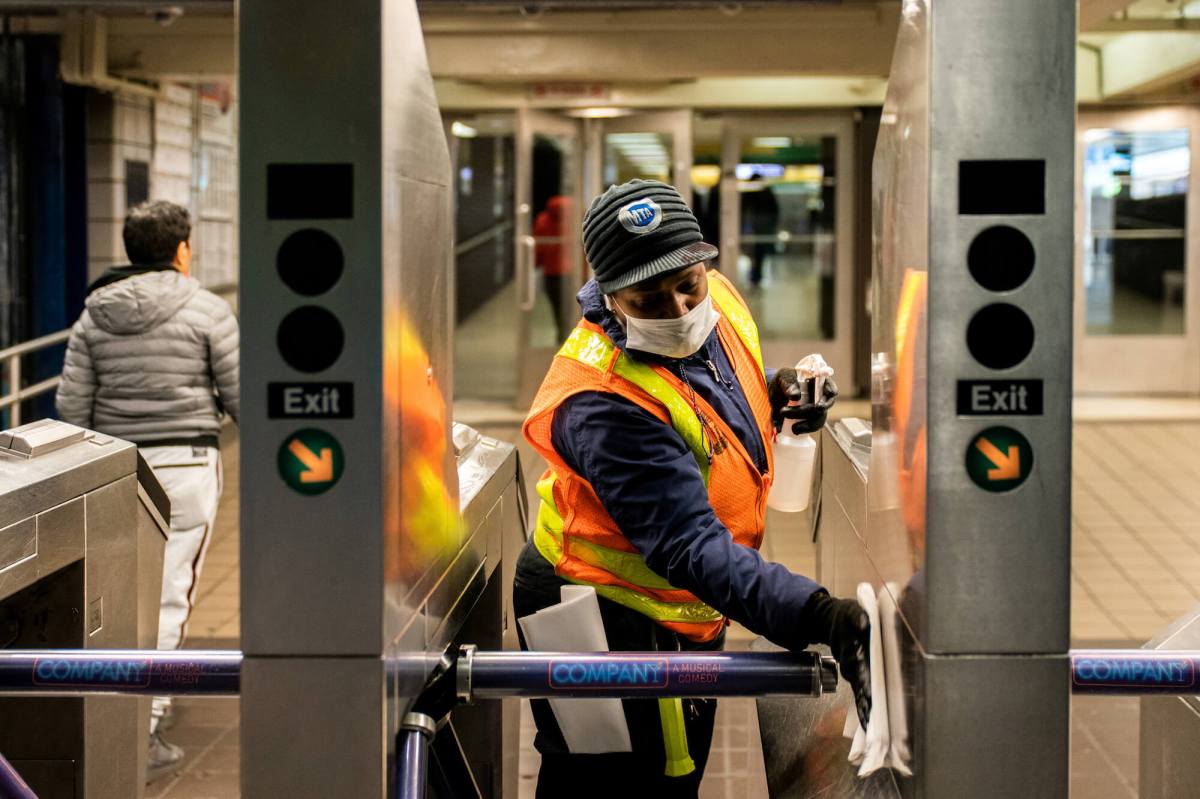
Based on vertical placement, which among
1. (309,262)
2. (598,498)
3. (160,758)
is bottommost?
(160,758)

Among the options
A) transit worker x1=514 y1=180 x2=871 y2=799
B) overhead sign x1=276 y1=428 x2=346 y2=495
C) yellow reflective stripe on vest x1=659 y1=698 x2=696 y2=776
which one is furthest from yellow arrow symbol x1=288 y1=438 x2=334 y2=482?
yellow reflective stripe on vest x1=659 y1=698 x2=696 y2=776

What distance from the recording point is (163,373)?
161 inches

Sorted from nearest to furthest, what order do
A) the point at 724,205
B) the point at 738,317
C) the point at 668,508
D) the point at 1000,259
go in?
1. the point at 1000,259
2. the point at 668,508
3. the point at 738,317
4. the point at 724,205

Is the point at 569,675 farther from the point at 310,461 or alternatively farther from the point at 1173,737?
the point at 1173,737

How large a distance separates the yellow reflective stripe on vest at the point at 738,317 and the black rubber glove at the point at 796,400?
0.07m

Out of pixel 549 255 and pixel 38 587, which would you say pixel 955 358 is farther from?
pixel 549 255

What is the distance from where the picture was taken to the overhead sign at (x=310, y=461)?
5.05ft

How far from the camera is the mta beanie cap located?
1.99m

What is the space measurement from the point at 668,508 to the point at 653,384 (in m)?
0.21

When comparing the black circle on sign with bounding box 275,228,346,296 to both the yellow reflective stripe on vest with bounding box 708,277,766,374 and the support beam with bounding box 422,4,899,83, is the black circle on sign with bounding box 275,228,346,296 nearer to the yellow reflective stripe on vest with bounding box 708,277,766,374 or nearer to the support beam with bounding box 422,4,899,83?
the yellow reflective stripe on vest with bounding box 708,277,766,374

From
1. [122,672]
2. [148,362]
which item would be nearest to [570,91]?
[148,362]

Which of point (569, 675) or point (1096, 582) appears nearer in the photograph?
point (569, 675)

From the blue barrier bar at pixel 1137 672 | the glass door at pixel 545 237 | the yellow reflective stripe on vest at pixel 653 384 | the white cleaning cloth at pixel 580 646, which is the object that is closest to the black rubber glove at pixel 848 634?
the blue barrier bar at pixel 1137 672

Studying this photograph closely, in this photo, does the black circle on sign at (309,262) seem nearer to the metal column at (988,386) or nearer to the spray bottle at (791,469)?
the metal column at (988,386)
